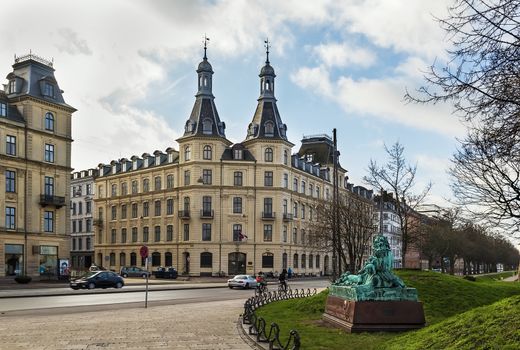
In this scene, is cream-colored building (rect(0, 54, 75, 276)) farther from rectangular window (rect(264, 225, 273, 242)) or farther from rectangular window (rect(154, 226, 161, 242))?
rectangular window (rect(264, 225, 273, 242))

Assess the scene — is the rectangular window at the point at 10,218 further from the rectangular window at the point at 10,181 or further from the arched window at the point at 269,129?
the arched window at the point at 269,129

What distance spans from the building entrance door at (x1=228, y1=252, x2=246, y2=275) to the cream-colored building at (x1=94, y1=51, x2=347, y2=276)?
4 cm

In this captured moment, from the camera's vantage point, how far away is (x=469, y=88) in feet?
27.8

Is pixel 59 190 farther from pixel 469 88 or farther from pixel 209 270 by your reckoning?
pixel 469 88

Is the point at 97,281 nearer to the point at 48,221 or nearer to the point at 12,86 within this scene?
the point at 48,221

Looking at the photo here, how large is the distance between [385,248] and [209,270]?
5745 centimetres

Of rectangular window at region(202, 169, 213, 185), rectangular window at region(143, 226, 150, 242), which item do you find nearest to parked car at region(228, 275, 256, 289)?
rectangular window at region(202, 169, 213, 185)

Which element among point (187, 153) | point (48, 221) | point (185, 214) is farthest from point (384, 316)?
point (187, 153)

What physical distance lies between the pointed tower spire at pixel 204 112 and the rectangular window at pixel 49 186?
2169cm

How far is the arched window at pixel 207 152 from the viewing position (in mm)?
73188

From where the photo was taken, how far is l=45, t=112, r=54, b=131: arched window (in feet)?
181

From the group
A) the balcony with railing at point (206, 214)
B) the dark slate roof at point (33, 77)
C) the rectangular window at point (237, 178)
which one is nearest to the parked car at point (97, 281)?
the dark slate roof at point (33, 77)

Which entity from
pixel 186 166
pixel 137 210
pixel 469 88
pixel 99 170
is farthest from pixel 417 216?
pixel 99 170

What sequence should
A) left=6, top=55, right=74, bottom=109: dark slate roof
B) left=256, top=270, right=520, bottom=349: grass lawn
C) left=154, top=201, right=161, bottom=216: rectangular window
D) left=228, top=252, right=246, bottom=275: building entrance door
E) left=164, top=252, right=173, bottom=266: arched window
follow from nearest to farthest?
left=256, top=270, right=520, bottom=349: grass lawn < left=6, top=55, right=74, bottom=109: dark slate roof < left=228, top=252, right=246, bottom=275: building entrance door < left=164, top=252, right=173, bottom=266: arched window < left=154, top=201, right=161, bottom=216: rectangular window
